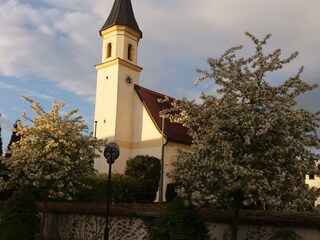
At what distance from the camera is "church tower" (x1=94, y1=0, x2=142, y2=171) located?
35531 mm

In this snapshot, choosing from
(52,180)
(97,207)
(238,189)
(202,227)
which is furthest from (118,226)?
(238,189)

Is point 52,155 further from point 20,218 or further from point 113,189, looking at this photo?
point 113,189

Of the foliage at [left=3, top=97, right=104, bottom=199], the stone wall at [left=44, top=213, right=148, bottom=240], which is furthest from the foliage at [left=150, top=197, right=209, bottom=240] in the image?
the foliage at [left=3, top=97, right=104, bottom=199]

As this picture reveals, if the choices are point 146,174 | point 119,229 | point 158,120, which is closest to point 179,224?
point 119,229

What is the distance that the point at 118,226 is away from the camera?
52.4 feet

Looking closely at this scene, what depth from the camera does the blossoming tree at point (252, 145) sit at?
10.2 meters

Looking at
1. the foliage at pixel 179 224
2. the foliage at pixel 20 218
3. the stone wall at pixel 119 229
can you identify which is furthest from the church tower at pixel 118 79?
the foliage at pixel 179 224

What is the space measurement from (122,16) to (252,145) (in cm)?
2920

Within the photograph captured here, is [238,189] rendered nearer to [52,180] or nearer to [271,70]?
[271,70]

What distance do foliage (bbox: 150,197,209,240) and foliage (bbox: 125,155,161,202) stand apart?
47.1ft

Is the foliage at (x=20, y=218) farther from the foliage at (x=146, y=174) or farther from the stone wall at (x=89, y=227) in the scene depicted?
the foliage at (x=146, y=174)

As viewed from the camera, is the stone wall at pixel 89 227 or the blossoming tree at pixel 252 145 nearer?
the blossoming tree at pixel 252 145

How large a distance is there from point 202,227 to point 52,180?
7925 millimetres

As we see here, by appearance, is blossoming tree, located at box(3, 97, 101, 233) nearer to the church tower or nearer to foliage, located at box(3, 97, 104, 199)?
foliage, located at box(3, 97, 104, 199)
